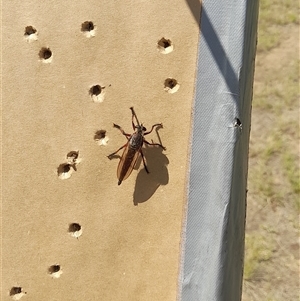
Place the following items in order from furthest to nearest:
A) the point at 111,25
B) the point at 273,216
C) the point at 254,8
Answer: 1. the point at 273,216
2. the point at 254,8
3. the point at 111,25

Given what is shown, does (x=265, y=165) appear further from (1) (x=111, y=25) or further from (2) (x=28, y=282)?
(2) (x=28, y=282)

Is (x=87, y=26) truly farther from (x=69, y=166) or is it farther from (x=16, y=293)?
(x=16, y=293)

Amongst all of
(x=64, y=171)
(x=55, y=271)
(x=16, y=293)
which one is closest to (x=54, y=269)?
(x=55, y=271)

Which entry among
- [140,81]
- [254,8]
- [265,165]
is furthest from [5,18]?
[265,165]

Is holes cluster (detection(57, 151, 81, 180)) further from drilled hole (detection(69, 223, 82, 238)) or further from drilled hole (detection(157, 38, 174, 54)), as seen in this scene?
drilled hole (detection(157, 38, 174, 54))

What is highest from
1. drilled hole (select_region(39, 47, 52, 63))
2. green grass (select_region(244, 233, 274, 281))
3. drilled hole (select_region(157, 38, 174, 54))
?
drilled hole (select_region(39, 47, 52, 63))

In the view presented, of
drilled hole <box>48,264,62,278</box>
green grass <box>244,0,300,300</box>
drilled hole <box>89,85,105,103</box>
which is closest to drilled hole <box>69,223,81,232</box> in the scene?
drilled hole <box>48,264,62,278</box>
